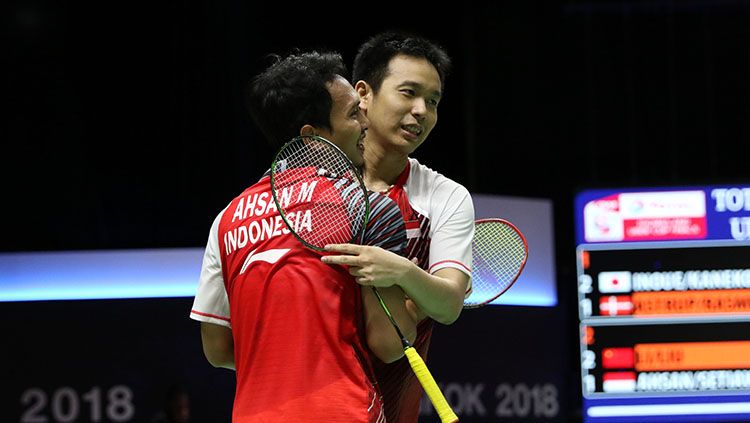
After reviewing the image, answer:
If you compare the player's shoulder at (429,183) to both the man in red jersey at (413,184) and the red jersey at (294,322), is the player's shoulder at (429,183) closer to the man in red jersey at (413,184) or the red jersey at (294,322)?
the man in red jersey at (413,184)

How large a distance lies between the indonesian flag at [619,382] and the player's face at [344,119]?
4373mm

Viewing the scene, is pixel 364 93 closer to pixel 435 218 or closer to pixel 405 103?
pixel 405 103

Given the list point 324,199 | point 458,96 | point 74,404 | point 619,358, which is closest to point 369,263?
point 324,199

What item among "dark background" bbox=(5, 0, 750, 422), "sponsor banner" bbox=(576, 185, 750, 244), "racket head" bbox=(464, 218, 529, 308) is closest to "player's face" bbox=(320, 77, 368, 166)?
"racket head" bbox=(464, 218, 529, 308)

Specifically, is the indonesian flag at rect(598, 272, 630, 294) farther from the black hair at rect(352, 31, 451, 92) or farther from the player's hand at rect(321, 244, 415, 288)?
the player's hand at rect(321, 244, 415, 288)

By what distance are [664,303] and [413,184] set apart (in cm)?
402

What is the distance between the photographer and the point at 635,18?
8906 millimetres

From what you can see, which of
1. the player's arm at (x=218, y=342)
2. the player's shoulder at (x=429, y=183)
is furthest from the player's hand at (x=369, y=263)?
the player's shoulder at (x=429, y=183)

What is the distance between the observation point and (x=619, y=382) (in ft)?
21.4

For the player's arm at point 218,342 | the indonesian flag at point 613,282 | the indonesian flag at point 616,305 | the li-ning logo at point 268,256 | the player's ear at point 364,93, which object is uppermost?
the player's ear at point 364,93

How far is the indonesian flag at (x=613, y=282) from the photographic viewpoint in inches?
261

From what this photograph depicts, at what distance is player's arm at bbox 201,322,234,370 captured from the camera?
2.60 metres

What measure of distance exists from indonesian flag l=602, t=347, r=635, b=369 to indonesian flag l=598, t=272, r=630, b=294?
33 centimetres

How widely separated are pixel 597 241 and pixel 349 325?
454 centimetres
